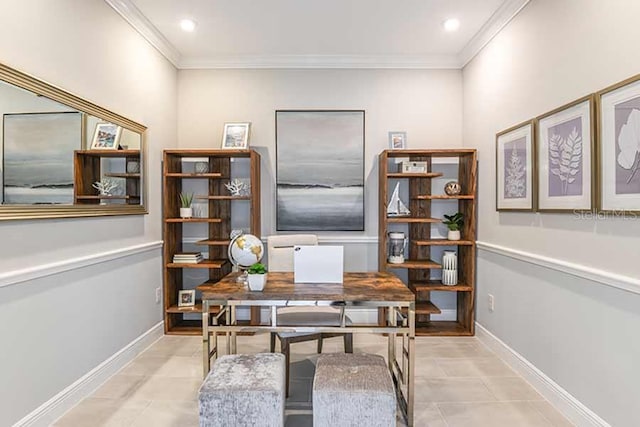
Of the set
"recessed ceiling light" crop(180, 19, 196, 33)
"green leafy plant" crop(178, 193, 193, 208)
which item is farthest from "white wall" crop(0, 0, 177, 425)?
"recessed ceiling light" crop(180, 19, 196, 33)

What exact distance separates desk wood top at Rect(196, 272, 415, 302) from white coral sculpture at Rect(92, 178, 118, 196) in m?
1.09

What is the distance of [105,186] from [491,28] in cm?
323

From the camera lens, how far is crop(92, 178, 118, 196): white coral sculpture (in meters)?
2.57

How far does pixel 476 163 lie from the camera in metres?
3.51

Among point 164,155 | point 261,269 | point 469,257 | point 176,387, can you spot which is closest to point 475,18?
point 469,257

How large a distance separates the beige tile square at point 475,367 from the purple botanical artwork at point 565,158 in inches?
53.0

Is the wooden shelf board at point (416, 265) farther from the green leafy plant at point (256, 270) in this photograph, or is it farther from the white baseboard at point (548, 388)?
the green leafy plant at point (256, 270)

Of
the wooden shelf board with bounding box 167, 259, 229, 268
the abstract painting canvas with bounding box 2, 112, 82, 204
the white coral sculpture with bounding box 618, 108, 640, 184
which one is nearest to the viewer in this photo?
the white coral sculpture with bounding box 618, 108, 640, 184

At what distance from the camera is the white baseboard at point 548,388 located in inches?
81.0

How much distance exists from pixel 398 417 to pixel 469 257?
1.84 metres

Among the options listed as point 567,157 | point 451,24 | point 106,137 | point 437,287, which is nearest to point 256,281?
point 106,137

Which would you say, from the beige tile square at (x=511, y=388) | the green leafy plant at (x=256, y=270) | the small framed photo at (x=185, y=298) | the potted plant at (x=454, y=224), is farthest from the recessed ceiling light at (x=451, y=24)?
the small framed photo at (x=185, y=298)

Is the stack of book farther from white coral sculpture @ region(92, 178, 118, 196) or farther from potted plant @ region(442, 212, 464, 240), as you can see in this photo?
potted plant @ region(442, 212, 464, 240)

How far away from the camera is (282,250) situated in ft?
9.87
